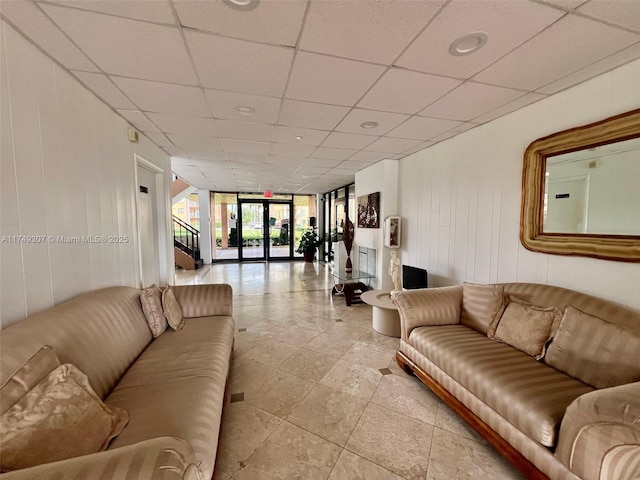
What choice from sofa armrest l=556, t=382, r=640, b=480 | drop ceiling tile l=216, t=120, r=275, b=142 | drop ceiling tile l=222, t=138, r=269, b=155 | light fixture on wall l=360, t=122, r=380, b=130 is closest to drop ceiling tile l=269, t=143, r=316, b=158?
drop ceiling tile l=222, t=138, r=269, b=155

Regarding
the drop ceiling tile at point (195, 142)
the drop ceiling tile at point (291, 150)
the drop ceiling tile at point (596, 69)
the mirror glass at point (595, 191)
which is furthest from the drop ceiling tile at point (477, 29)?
the drop ceiling tile at point (195, 142)

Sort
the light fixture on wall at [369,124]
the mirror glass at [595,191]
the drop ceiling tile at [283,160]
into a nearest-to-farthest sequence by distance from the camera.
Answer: the mirror glass at [595,191] → the light fixture on wall at [369,124] → the drop ceiling tile at [283,160]

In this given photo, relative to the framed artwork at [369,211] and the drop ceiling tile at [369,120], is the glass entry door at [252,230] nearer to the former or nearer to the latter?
the framed artwork at [369,211]

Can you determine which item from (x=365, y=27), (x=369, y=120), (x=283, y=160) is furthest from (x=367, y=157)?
(x=365, y=27)

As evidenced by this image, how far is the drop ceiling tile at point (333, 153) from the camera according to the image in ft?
13.0

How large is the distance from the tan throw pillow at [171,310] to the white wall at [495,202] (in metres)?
3.26

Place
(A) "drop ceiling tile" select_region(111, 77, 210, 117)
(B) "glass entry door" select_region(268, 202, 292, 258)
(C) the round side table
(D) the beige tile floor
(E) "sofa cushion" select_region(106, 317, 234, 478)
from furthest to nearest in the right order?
(B) "glass entry door" select_region(268, 202, 292, 258) → (C) the round side table → (A) "drop ceiling tile" select_region(111, 77, 210, 117) → (D) the beige tile floor → (E) "sofa cushion" select_region(106, 317, 234, 478)

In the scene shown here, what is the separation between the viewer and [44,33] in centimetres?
151

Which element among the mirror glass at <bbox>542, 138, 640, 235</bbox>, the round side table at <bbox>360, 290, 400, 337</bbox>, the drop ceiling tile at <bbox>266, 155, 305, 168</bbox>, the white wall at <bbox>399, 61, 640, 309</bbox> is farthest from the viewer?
the drop ceiling tile at <bbox>266, 155, 305, 168</bbox>

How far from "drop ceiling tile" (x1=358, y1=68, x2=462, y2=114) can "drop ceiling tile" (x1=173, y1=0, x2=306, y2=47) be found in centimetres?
83

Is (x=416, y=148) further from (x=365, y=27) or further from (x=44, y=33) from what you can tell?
(x=44, y=33)

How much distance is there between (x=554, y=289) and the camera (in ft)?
6.96

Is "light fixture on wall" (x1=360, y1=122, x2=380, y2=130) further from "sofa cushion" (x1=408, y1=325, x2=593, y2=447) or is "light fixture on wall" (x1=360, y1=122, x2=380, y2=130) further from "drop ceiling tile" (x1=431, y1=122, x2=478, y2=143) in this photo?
"sofa cushion" (x1=408, y1=325, x2=593, y2=447)

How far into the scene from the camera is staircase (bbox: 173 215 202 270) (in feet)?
26.3
